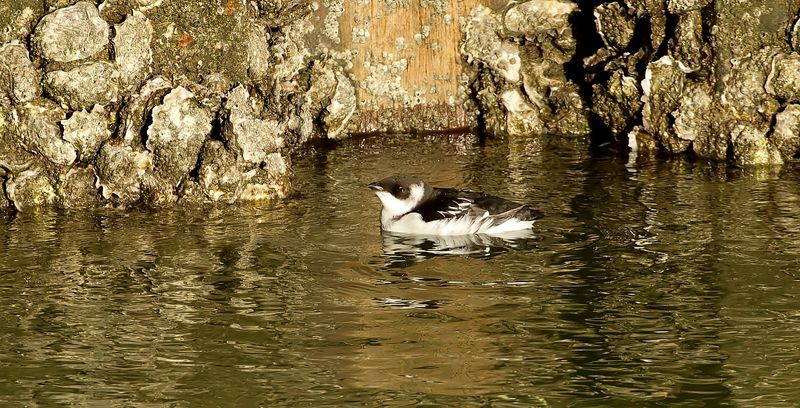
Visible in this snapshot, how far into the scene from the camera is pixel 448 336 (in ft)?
23.6

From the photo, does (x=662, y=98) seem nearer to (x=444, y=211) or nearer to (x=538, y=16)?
(x=538, y=16)

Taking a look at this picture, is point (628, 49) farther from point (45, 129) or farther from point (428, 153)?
point (45, 129)

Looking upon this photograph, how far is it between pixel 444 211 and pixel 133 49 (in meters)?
2.92

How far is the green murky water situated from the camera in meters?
6.46

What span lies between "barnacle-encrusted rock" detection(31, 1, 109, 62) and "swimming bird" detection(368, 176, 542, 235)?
251cm

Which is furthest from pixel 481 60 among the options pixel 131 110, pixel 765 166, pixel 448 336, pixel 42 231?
pixel 448 336

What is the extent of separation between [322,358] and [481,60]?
22.1ft

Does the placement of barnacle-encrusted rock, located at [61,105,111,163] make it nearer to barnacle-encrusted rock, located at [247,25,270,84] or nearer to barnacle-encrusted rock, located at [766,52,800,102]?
barnacle-encrusted rock, located at [247,25,270,84]

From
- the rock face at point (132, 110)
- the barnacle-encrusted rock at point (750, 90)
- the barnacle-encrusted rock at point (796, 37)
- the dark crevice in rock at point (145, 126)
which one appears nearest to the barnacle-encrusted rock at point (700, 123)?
the barnacle-encrusted rock at point (750, 90)

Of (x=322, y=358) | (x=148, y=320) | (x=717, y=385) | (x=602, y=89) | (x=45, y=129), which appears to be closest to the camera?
(x=717, y=385)

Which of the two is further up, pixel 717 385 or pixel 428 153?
pixel 428 153

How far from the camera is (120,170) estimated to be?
1050 cm

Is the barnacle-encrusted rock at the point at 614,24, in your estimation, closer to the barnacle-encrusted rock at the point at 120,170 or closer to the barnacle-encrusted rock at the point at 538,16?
the barnacle-encrusted rock at the point at 538,16

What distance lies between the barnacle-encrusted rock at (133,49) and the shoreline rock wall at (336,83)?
0.01m
